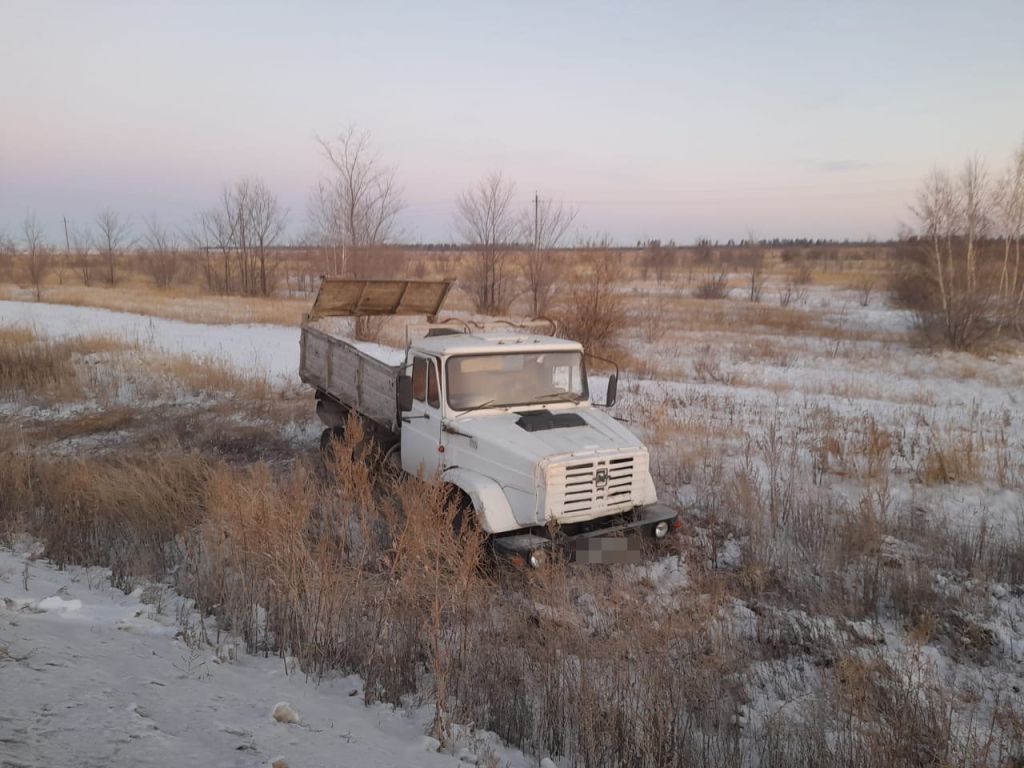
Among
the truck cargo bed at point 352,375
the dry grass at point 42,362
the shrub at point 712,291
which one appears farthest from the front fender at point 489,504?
the shrub at point 712,291

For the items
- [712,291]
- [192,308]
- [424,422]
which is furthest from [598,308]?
[712,291]

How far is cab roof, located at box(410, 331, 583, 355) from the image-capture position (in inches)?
225

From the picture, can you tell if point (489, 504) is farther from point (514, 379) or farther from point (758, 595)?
point (758, 595)

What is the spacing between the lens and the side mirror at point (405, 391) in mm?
5754

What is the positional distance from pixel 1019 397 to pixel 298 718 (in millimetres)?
16059

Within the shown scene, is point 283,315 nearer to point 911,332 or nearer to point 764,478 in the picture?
point 764,478

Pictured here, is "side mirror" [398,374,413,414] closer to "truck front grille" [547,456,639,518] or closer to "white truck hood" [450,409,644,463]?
"white truck hood" [450,409,644,463]

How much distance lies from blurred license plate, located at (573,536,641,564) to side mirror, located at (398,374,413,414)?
2.01m

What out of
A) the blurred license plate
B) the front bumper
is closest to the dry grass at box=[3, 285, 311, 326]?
the front bumper

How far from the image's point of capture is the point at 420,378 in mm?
5953

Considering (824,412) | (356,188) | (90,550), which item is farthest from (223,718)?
(356,188)

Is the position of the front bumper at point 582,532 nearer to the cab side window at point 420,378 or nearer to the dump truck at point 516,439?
the dump truck at point 516,439

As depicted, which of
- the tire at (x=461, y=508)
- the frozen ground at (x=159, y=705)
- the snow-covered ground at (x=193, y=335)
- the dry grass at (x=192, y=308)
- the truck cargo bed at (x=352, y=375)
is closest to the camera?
the frozen ground at (x=159, y=705)

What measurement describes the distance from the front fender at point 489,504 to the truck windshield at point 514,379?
2.50 feet
